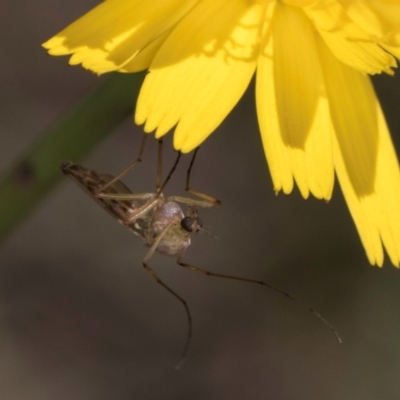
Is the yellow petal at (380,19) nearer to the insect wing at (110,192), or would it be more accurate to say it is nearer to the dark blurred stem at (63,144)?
the dark blurred stem at (63,144)

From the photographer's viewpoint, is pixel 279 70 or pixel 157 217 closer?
pixel 279 70

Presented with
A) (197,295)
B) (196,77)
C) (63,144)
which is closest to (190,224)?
(63,144)

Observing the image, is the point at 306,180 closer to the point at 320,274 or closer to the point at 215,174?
the point at 320,274

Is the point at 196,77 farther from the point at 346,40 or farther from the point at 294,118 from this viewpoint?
the point at 346,40

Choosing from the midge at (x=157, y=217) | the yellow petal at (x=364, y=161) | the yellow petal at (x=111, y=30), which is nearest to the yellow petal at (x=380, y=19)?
the yellow petal at (x=364, y=161)

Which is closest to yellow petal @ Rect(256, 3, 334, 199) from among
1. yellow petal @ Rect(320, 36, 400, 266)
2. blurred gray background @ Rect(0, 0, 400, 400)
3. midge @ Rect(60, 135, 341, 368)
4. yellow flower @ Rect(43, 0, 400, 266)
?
yellow flower @ Rect(43, 0, 400, 266)

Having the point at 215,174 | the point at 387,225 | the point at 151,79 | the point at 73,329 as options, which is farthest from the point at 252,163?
the point at 151,79

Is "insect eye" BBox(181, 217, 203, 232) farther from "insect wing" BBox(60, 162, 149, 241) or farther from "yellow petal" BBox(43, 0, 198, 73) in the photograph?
"yellow petal" BBox(43, 0, 198, 73)
